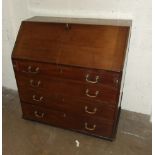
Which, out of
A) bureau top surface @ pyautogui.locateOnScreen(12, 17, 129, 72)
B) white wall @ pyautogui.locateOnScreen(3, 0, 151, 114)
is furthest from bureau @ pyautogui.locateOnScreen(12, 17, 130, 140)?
white wall @ pyautogui.locateOnScreen(3, 0, 151, 114)

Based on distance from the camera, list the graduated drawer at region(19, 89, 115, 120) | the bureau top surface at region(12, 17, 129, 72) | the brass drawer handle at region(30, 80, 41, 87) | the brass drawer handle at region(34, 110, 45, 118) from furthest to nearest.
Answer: the brass drawer handle at region(34, 110, 45, 118) < the brass drawer handle at region(30, 80, 41, 87) < the graduated drawer at region(19, 89, 115, 120) < the bureau top surface at region(12, 17, 129, 72)

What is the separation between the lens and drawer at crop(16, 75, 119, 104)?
1700 mm

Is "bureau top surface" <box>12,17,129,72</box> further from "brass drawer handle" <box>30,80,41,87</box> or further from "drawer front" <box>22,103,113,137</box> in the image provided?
"drawer front" <box>22,103,113,137</box>

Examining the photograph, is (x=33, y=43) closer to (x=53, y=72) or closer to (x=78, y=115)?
(x=53, y=72)

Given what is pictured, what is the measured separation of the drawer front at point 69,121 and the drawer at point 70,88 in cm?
24

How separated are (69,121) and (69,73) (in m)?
0.53

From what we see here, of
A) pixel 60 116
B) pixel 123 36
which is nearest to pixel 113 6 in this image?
pixel 123 36

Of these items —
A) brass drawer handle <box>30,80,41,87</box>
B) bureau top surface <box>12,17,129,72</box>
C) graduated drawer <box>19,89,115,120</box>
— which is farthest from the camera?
brass drawer handle <box>30,80,41,87</box>

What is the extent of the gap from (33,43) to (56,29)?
0.24 metres

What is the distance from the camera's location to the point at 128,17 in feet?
6.07

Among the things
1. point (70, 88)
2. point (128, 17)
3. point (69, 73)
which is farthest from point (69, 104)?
point (128, 17)

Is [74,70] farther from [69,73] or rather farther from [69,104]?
[69,104]

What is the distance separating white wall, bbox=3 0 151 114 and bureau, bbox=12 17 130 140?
0.14 m

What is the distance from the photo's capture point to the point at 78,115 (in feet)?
6.31
